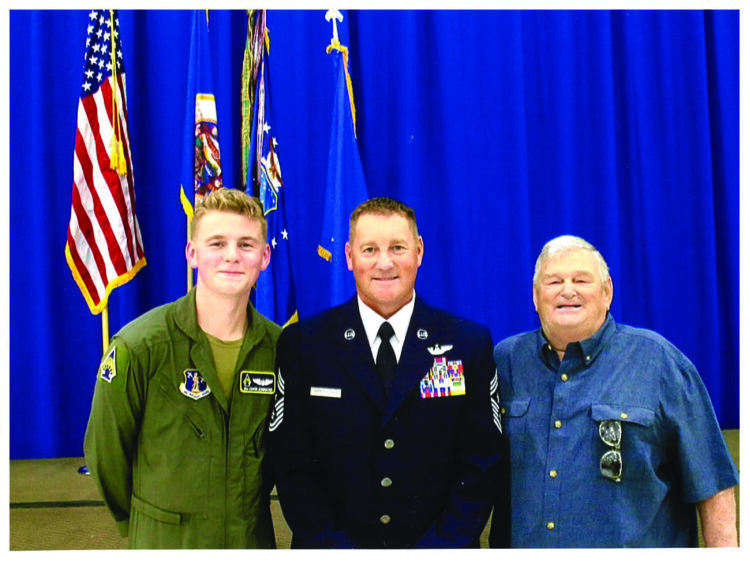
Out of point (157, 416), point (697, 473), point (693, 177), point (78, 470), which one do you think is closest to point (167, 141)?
point (78, 470)

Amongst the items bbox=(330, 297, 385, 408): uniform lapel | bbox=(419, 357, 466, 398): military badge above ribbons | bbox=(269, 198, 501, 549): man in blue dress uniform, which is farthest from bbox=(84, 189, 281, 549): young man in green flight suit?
bbox=(419, 357, 466, 398): military badge above ribbons

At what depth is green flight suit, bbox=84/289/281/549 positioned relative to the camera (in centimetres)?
197

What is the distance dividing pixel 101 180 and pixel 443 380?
211 cm

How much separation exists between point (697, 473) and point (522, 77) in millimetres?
2193

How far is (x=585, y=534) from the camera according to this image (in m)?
1.87

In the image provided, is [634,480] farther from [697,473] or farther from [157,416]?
[157,416]

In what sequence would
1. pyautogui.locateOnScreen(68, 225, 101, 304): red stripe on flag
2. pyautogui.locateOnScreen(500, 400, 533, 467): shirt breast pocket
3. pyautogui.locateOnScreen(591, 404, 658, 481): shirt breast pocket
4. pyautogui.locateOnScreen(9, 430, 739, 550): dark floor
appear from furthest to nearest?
1. pyautogui.locateOnScreen(68, 225, 101, 304): red stripe on flag
2. pyautogui.locateOnScreen(9, 430, 739, 550): dark floor
3. pyautogui.locateOnScreen(500, 400, 533, 467): shirt breast pocket
4. pyautogui.locateOnScreen(591, 404, 658, 481): shirt breast pocket

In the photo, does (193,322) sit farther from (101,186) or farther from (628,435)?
(101,186)

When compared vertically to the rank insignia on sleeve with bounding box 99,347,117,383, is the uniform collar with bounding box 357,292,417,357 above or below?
above

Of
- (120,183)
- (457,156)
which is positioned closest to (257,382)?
(120,183)

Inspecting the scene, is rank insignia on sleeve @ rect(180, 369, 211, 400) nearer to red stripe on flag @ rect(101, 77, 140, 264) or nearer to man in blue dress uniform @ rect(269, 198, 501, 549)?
man in blue dress uniform @ rect(269, 198, 501, 549)

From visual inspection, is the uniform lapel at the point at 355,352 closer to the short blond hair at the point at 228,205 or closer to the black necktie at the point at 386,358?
the black necktie at the point at 386,358

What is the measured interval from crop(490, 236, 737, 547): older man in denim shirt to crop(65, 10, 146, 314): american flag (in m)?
2.12

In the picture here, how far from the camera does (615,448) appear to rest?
1.84 metres
